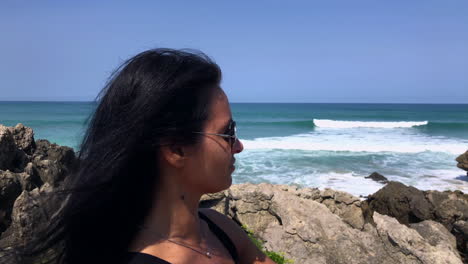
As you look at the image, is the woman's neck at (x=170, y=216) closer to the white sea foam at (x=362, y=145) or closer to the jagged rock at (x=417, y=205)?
the jagged rock at (x=417, y=205)

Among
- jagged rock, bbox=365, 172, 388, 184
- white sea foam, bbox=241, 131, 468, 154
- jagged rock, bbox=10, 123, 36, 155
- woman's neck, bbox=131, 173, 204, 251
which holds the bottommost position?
white sea foam, bbox=241, 131, 468, 154

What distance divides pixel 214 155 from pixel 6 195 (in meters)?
4.53

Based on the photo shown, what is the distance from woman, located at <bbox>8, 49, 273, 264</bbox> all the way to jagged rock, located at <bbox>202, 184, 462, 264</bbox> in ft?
11.5

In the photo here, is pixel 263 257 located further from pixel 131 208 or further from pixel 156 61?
pixel 156 61

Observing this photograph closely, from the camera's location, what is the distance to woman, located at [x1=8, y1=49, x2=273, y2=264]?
110 centimetres

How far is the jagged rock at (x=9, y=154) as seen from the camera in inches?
223

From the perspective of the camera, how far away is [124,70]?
45.1 inches

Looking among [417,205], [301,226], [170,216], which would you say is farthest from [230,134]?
[417,205]

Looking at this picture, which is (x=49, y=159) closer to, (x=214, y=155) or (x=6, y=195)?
(x=6, y=195)

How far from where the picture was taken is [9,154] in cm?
A: 585

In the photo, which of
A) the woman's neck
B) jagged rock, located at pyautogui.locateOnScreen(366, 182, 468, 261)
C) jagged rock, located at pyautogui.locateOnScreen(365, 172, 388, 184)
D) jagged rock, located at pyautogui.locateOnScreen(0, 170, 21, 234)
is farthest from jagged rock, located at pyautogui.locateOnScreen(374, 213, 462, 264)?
jagged rock, located at pyautogui.locateOnScreen(365, 172, 388, 184)

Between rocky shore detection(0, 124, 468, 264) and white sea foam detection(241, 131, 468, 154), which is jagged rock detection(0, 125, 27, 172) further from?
white sea foam detection(241, 131, 468, 154)

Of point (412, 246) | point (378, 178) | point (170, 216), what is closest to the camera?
point (170, 216)

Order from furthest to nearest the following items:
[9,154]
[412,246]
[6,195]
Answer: [9,154], [6,195], [412,246]
